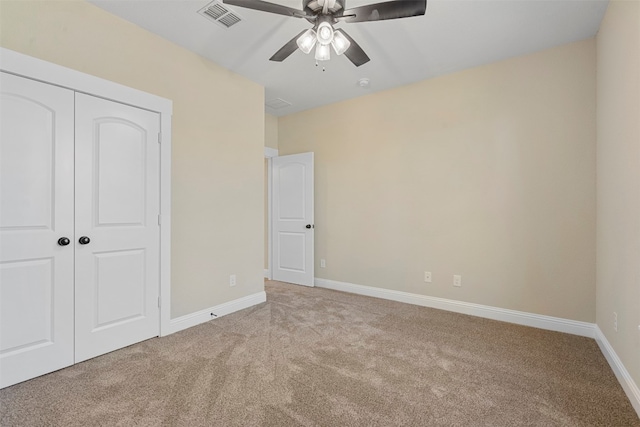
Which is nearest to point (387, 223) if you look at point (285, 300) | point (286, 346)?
point (285, 300)

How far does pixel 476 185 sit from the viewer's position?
10.9 ft

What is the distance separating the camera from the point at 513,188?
3.11 meters

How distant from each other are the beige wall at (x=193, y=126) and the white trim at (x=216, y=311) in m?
0.06

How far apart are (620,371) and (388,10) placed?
112 inches

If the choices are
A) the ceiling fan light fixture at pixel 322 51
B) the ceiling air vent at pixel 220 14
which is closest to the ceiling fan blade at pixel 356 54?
the ceiling fan light fixture at pixel 322 51

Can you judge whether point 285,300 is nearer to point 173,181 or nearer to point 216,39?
point 173,181

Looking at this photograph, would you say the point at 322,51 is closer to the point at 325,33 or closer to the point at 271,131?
the point at 325,33

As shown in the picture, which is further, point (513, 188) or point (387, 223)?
point (387, 223)

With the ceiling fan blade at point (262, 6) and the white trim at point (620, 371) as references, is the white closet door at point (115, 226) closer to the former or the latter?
the ceiling fan blade at point (262, 6)

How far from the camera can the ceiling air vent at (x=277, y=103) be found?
4328mm

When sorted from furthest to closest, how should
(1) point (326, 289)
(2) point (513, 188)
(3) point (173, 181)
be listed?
(1) point (326, 289) → (2) point (513, 188) → (3) point (173, 181)

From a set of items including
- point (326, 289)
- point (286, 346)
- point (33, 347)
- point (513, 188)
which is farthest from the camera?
point (326, 289)

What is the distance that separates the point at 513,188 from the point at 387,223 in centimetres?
147

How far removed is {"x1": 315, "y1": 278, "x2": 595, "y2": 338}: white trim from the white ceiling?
105 inches
